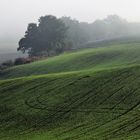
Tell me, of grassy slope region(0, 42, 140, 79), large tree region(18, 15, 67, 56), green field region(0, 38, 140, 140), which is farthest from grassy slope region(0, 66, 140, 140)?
large tree region(18, 15, 67, 56)

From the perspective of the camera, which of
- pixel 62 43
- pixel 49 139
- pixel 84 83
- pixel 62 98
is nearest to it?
pixel 49 139

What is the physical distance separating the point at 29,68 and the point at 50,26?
71230 mm

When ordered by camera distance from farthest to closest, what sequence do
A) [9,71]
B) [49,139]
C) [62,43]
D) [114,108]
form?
[62,43] → [9,71] → [114,108] → [49,139]

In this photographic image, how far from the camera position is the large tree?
16962cm

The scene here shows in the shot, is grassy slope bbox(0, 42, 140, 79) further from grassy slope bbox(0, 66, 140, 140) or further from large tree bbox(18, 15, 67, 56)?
large tree bbox(18, 15, 67, 56)

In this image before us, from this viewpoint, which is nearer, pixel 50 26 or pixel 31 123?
pixel 31 123

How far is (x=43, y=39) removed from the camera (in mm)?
169625

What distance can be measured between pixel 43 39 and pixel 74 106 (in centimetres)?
11676

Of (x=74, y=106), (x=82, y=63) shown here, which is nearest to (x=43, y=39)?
(x=82, y=63)

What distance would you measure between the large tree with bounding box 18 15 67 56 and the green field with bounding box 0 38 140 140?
9019cm

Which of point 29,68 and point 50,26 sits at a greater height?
point 50,26

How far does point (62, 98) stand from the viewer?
59500 mm

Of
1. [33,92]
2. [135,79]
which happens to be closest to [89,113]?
[135,79]

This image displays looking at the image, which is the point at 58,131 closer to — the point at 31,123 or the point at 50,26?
the point at 31,123
